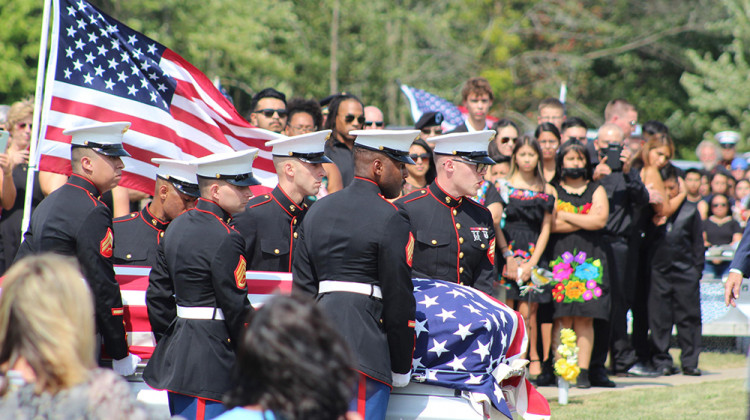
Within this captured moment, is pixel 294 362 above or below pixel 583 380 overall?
above

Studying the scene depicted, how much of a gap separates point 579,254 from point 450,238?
111 inches

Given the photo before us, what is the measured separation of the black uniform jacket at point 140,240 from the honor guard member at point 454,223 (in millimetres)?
1646

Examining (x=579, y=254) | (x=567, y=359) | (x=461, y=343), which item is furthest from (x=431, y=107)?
(x=461, y=343)

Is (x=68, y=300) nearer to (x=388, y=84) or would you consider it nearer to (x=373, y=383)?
(x=373, y=383)

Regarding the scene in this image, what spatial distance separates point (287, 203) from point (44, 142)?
66.8 inches

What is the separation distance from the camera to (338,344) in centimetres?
238

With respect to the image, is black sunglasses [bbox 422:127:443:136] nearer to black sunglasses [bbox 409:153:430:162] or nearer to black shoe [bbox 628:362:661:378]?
black sunglasses [bbox 409:153:430:162]

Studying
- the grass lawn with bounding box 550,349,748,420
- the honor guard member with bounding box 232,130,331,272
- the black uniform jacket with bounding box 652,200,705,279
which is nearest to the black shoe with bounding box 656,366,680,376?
the grass lawn with bounding box 550,349,748,420

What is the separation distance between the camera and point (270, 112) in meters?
8.47

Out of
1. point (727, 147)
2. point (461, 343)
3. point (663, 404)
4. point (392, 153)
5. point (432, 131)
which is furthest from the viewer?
point (727, 147)

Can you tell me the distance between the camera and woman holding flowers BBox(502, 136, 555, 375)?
7832 mm

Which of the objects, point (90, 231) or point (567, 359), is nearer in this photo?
point (90, 231)

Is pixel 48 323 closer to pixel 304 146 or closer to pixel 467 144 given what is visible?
pixel 304 146

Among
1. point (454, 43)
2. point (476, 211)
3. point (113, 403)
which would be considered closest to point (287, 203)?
point (476, 211)
